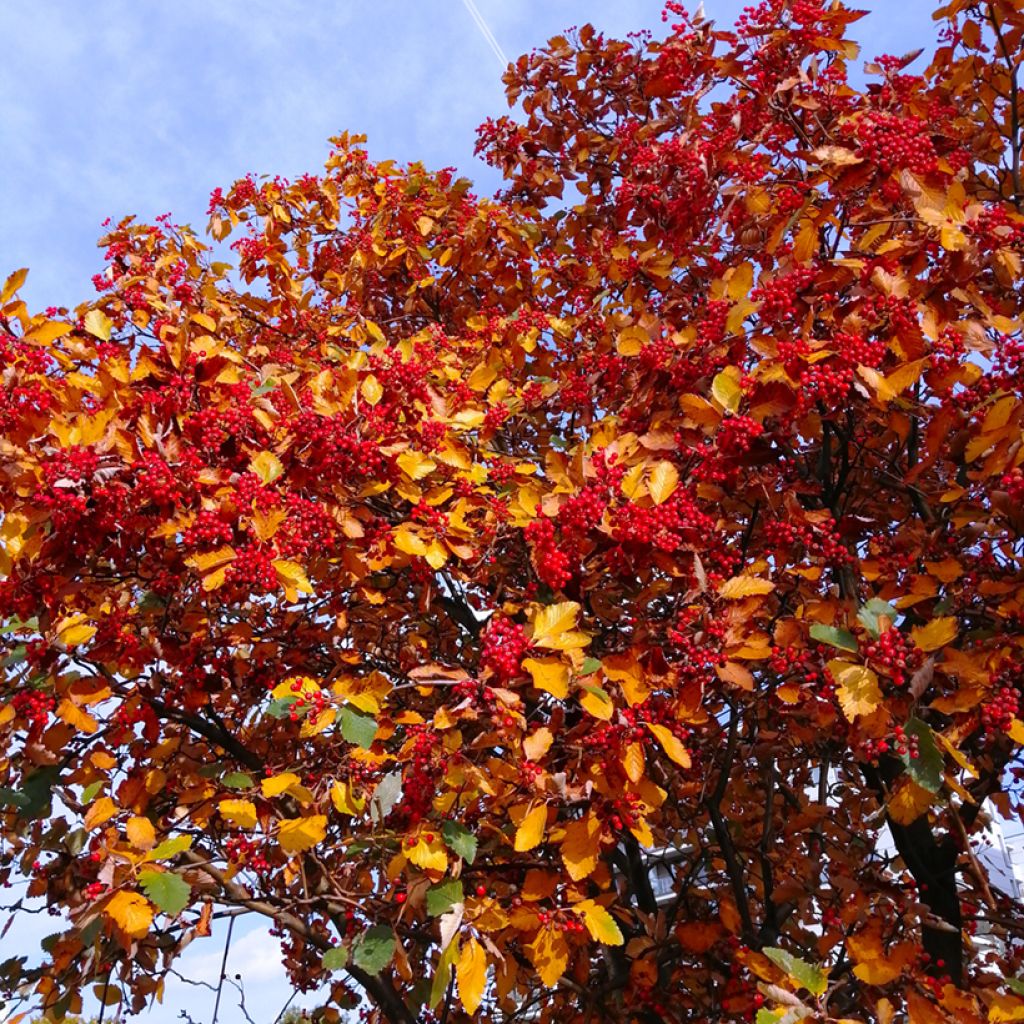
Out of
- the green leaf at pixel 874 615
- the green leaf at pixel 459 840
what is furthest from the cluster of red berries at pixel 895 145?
the green leaf at pixel 459 840

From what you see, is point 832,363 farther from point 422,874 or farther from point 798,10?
point 422,874

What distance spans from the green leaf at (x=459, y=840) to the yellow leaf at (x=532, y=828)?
190 mm

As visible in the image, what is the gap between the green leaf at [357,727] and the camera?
321 centimetres

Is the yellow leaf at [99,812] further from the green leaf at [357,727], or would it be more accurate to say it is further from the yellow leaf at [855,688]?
the yellow leaf at [855,688]

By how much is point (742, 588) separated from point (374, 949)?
1.79 meters

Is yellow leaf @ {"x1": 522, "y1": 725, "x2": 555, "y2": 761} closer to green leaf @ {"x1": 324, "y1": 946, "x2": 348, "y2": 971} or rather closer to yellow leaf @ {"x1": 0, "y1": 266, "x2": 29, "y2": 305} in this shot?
green leaf @ {"x1": 324, "y1": 946, "x2": 348, "y2": 971}

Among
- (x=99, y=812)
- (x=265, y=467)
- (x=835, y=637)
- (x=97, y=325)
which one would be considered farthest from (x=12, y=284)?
(x=835, y=637)

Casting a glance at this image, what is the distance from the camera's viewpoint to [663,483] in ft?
10.3

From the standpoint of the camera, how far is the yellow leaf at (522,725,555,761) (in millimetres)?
2863

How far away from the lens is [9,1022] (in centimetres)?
375

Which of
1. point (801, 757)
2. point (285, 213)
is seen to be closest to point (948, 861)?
point (801, 757)

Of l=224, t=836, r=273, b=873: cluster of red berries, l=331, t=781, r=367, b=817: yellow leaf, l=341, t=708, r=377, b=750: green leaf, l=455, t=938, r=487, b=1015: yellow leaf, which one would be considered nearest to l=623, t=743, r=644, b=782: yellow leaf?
l=455, t=938, r=487, b=1015: yellow leaf

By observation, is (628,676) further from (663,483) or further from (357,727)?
(357,727)

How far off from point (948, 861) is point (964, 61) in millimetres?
3725
